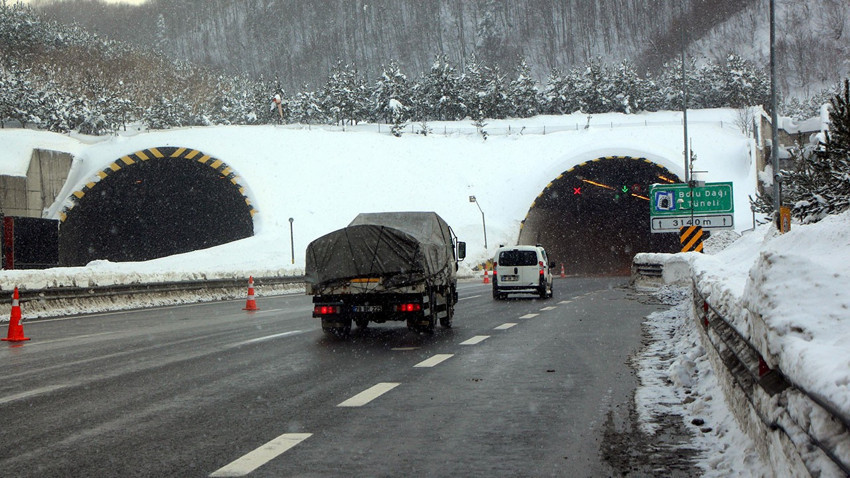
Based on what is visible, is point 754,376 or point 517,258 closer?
point 754,376

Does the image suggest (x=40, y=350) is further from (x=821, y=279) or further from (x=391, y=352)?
(x=821, y=279)

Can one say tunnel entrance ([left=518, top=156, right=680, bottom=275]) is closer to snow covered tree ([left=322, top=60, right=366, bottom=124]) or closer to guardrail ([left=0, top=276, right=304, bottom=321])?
guardrail ([left=0, top=276, right=304, bottom=321])

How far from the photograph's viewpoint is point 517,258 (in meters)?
28.0

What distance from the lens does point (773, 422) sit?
4199 millimetres

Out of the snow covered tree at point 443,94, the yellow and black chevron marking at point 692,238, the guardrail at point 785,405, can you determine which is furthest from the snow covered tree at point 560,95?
the guardrail at point 785,405

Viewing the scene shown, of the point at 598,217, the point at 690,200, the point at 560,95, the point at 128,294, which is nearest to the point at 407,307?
the point at 128,294

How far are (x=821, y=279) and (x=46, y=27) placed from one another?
186 m

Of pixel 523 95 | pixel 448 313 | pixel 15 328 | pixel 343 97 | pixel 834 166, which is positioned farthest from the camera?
pixel 343 97

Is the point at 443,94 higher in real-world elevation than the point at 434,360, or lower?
higher

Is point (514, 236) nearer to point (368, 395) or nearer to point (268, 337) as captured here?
point (268, 337)

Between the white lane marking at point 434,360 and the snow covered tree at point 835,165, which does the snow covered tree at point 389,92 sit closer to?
the snow covered tree at point 835,165

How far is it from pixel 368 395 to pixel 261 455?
8.84 ft

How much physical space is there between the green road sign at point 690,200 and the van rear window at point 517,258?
8.26 m

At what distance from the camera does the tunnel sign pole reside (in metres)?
33.6
